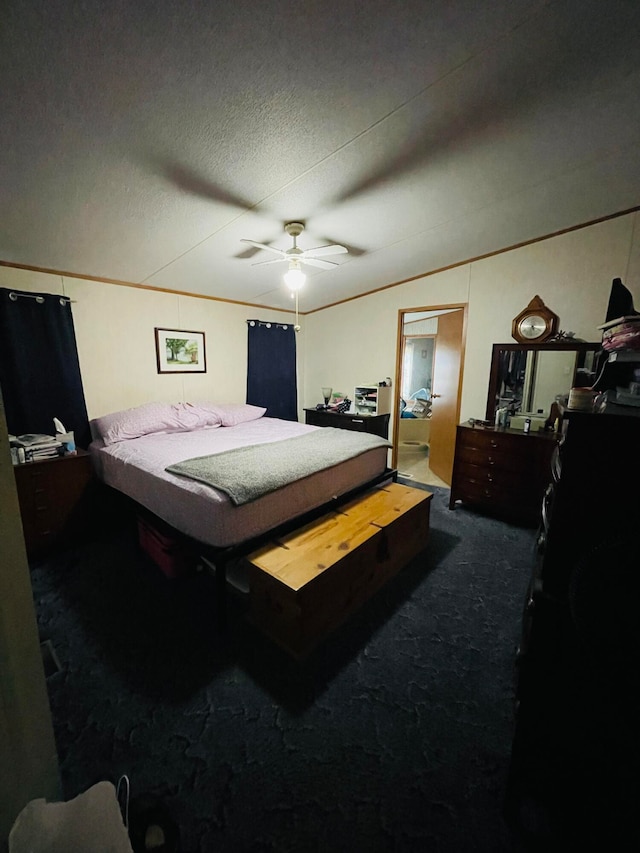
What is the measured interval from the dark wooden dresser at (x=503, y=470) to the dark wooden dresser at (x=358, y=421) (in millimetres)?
1275

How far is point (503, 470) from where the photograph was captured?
119 inches

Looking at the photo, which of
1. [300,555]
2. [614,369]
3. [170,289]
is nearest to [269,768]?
[300,555]

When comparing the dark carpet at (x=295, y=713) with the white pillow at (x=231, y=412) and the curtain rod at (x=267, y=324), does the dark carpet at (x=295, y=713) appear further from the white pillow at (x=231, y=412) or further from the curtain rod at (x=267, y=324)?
the curtain rod at (x=267, y=324)

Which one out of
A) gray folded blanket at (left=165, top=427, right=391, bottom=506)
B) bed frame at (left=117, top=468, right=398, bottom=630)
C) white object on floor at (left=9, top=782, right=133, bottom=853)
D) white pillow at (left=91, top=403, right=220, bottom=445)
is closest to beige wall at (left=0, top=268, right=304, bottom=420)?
white pillow at (left=91, top=403, right=220, bottom=445)

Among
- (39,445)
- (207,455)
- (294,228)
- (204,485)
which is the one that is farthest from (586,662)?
(39,445)

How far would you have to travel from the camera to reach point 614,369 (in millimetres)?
1597

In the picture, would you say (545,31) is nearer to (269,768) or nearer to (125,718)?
(269,768)

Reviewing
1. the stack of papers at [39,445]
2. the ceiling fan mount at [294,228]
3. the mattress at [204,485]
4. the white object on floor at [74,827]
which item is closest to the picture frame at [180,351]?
the mattress at [204,485]

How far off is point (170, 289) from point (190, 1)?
292 cm

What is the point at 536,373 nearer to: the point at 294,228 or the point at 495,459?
the point at 495,459

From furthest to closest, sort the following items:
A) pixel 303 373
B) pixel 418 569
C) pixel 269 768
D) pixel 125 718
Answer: pixel 303 373, pixel 418 569, pixel 125 718, pixel 269 768

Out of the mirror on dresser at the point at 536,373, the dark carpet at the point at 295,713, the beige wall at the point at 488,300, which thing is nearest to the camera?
the dark carpet at the point at 295,713

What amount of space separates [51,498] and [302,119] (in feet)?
9.96

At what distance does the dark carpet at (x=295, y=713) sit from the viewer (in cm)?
107
